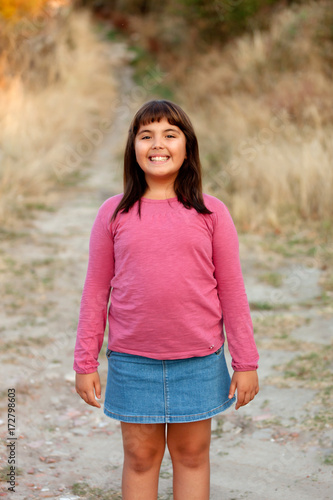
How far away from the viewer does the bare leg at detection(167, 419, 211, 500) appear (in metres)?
1.91

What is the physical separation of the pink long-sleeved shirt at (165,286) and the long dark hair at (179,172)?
0.03 meters

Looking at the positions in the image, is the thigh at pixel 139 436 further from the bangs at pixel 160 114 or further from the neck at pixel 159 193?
the bangs at pixel 160 114

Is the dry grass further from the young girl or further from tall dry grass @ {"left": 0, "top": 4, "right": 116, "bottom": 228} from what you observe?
the young girl

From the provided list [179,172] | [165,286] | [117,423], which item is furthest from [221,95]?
[165,286]

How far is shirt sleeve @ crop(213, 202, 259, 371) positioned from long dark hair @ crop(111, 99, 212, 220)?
0.08 metres

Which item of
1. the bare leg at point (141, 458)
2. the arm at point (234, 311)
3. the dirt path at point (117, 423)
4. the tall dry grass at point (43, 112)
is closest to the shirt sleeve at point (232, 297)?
the arm at point (234, 311)

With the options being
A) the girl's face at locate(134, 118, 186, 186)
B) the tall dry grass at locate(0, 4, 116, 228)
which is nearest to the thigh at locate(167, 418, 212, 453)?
the girl's face at locate(134, 118, 186, 186)

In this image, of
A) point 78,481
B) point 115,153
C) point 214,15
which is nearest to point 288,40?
point 214,15

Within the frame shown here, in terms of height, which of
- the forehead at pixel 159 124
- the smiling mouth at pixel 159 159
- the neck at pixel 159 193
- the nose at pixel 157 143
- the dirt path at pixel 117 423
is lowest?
the dirt path at pixel 117 423

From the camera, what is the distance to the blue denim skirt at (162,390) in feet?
5.98

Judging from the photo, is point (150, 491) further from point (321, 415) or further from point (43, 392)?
point (43, 392)

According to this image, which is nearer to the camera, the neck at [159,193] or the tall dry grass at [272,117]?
the neck at [159,193]

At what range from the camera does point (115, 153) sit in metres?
10.2

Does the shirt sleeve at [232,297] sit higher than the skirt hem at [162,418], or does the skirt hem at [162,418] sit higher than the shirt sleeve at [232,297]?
the shirt sleeve at [232,297]
